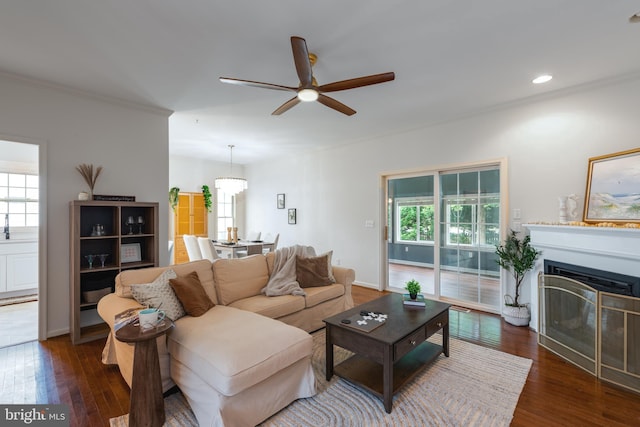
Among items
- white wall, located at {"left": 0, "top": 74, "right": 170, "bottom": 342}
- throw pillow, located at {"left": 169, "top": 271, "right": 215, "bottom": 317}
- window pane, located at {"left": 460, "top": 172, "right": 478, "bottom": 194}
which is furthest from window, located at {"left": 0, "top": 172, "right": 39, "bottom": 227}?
window pane, located at {"left": 460, "top": 172, "right": 478, "bottom": 194}

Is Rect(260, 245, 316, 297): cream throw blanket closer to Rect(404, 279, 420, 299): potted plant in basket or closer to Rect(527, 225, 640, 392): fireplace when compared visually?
Rect(404, 279, 420, 299): potted plant in basket

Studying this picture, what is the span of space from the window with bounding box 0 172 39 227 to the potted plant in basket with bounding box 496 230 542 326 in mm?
7346

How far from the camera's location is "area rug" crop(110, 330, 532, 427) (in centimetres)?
192

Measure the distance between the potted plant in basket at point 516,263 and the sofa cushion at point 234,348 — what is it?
2.81 metres

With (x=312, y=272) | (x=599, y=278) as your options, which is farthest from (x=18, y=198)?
(x=599, y=278)

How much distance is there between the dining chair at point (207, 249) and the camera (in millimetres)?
4770

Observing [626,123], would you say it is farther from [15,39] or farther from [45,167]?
[45,167]

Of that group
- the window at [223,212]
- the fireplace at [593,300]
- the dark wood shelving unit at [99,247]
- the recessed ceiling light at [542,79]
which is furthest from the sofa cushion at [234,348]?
the window at [223,212]

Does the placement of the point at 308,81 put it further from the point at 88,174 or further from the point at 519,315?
the point at 519,315

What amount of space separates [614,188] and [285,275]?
3528 millimetres

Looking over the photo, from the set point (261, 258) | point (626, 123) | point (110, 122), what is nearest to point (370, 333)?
point (261, 258)

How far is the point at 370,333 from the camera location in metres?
2.12

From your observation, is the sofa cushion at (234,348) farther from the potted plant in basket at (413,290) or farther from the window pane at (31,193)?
the window pane at (31,193)

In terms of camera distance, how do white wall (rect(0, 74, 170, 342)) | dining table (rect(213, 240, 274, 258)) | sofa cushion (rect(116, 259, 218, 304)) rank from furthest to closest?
dining table (rect(213, 240, 274, 258)) < white wall (rect(0, 74, 170, 342)) < sofa cushion (rect(116, 259, 218, 304))
